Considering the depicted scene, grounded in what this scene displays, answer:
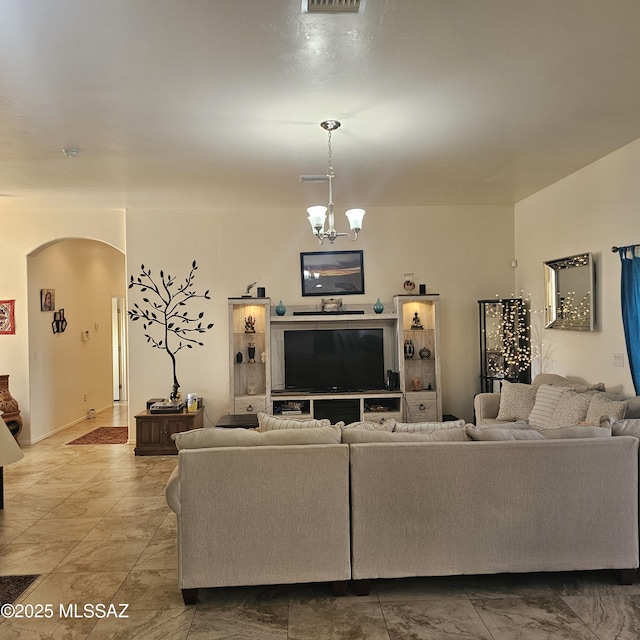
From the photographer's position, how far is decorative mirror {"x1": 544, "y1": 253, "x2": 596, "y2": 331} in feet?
16.5

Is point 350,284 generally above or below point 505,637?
above

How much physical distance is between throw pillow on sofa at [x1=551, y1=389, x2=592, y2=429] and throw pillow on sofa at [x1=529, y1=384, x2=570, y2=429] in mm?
98

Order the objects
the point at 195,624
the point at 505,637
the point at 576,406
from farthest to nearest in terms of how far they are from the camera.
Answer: the point at 576,406
the point at 195,624
the point at 505,637

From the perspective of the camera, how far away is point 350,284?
272 inches

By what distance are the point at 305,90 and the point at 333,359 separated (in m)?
3.88

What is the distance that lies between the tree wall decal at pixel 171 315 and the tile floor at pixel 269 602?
3031 millimetres

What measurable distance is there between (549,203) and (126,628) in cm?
552

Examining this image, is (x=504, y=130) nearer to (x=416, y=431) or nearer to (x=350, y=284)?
(x=416, y=431)

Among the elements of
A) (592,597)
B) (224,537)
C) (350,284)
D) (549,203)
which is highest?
(549,203)

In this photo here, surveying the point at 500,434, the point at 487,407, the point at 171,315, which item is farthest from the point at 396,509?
the point at 171,315

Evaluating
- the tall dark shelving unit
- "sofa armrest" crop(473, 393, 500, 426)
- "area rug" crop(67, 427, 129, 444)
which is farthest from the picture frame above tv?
"area rug" crop(67, 427, 129, 444)

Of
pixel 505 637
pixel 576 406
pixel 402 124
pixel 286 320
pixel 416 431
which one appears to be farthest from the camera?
pixel 286 320

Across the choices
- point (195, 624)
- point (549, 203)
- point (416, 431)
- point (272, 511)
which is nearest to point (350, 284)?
point (549, 203)

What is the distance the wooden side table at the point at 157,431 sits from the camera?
6254mm
